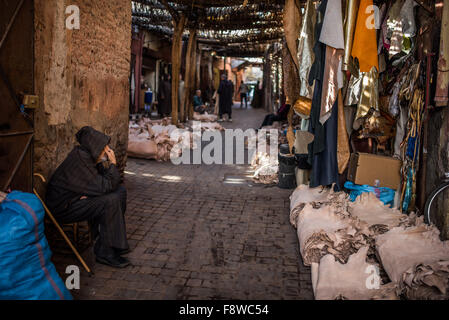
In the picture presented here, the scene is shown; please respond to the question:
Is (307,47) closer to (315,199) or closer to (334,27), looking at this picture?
(334,27)

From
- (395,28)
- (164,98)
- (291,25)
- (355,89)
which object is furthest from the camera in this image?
(164,98)

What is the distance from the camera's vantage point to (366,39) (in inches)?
164

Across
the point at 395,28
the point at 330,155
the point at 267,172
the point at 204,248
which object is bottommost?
the point at 204,248

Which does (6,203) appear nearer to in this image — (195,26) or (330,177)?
(330,177)

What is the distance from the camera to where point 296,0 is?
16.0 ft

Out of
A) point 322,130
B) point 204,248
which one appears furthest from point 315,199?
point 204,248

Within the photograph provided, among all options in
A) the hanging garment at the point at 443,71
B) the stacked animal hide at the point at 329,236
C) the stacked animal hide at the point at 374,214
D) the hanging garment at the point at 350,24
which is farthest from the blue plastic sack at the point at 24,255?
the hanging garment at the point at 350,24

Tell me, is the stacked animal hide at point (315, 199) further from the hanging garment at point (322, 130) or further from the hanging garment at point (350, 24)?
the hanging garment at point (350, 24)

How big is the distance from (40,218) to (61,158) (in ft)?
5.45

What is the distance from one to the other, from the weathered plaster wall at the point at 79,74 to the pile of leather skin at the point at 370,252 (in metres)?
2.73

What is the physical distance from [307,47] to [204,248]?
8.89ft

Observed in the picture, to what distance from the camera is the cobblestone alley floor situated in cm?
296

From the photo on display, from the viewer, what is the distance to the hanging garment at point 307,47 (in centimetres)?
454

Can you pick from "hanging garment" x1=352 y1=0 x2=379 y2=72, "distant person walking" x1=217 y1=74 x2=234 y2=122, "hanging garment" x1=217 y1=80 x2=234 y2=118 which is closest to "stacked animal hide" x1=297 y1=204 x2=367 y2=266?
"hanging garment" x1=352 y1=0 x2=379 y2=72
